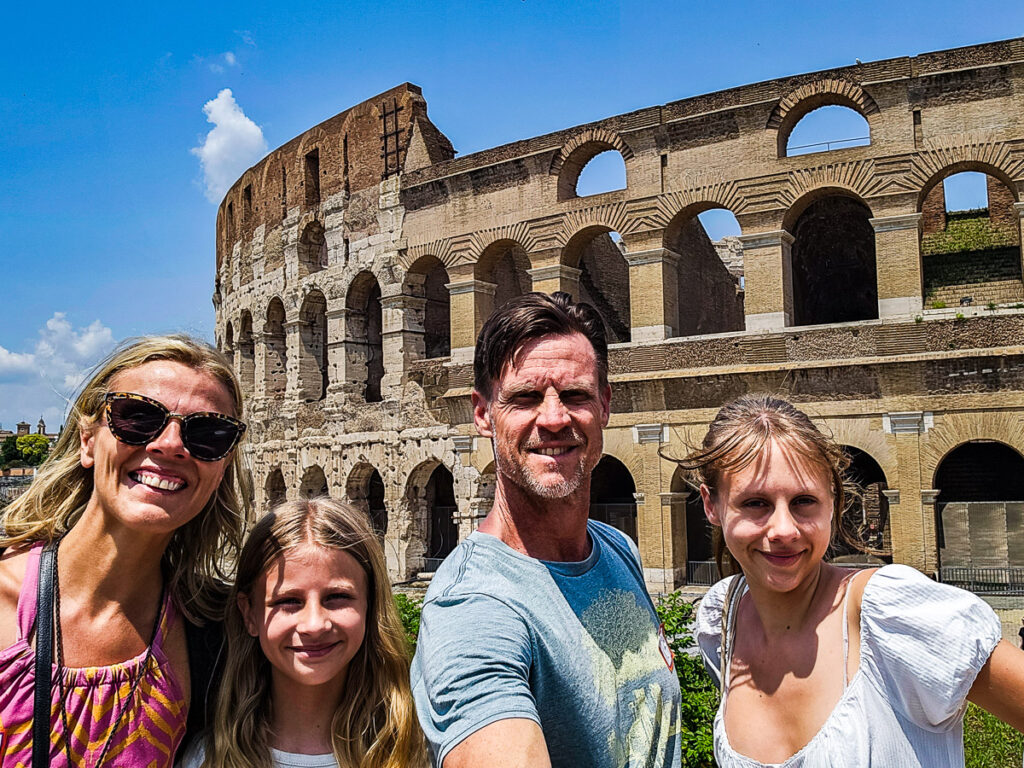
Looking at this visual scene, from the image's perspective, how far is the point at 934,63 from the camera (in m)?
12.2

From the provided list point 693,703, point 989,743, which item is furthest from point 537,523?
point 989,743

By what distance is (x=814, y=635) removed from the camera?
2.20 m

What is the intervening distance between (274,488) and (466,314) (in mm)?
8118

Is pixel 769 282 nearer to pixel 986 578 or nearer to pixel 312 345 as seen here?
pixel 986 578

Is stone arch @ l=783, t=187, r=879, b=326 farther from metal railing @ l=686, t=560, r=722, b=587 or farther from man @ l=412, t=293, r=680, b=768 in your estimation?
man @ l=412, t=293, r=680, b=768

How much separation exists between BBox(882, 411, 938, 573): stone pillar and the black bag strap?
1211cm

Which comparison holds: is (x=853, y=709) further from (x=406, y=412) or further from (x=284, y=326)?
(x=284, y=326)

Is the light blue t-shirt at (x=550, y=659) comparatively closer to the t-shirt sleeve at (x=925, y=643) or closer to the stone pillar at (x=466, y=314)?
the t-shirt sleeve at (x=925, y=643)

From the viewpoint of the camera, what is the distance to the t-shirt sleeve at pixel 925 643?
6.09 ft

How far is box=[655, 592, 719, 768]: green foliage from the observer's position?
4.81 m

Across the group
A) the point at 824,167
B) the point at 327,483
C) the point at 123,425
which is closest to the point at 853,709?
the point at 123,425

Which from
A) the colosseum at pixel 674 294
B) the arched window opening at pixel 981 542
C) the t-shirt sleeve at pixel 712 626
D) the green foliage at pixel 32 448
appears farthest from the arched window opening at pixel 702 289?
the green foliage at pixel 32 448

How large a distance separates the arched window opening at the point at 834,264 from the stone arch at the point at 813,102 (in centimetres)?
464

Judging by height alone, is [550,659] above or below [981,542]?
above
